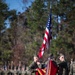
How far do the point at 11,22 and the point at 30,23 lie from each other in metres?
7.66

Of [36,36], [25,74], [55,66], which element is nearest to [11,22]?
[36,36]

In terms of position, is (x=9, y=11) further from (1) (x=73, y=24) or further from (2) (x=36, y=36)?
(1) (x=73, y=24)

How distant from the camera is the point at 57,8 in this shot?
23672 millimetres

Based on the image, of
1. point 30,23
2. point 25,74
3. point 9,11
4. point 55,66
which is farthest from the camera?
point 9,11

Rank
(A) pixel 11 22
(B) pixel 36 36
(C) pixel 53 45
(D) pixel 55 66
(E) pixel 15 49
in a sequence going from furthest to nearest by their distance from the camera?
(E) pixel 15 49 < (A) pixel 11 22 < (B) pixel 36 36 < (C) pixel 53 45 < (D) pixel 55 66

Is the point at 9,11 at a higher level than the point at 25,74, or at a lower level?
higher

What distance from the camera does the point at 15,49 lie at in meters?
34.6

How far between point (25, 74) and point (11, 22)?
787 inches

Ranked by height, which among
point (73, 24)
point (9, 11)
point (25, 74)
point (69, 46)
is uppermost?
point (9, 11)

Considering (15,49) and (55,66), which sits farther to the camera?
(15,49)

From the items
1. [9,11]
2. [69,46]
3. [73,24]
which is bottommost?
[69,46]

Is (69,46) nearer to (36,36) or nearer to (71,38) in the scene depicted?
(71,38)

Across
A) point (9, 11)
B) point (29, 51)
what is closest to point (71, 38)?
point (29, 51)

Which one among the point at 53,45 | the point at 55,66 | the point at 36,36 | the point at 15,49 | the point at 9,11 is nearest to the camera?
the point at 55,66
